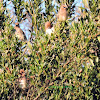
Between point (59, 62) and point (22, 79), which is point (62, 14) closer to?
point (59, 62)

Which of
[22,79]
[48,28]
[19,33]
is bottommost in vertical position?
[22,79]

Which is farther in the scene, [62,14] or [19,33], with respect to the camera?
[19,33]

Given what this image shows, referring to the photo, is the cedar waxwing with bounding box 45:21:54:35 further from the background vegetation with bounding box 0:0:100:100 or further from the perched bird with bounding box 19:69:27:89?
the perched bird with bounding box 19:69:27:89

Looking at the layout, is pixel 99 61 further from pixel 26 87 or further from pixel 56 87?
pixel 26 87

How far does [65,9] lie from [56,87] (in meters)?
1.85

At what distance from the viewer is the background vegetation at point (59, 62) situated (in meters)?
3.60

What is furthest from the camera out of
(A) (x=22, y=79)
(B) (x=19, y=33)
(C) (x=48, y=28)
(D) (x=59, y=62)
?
(B) (x=19, y=33)

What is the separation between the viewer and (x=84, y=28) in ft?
11.8

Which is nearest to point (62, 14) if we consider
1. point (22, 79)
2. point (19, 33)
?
point (19, 33)

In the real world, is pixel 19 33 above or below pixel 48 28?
above

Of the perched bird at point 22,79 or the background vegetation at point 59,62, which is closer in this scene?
the background vegetation at point 59,62

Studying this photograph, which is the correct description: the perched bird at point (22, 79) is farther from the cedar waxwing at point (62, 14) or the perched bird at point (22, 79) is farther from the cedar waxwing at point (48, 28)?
the cedar waxwing at point (62, 14)

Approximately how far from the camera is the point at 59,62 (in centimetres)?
383

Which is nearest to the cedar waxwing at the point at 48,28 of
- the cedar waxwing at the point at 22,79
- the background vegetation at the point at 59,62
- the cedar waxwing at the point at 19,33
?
the background vegetation at the point at 59,62
